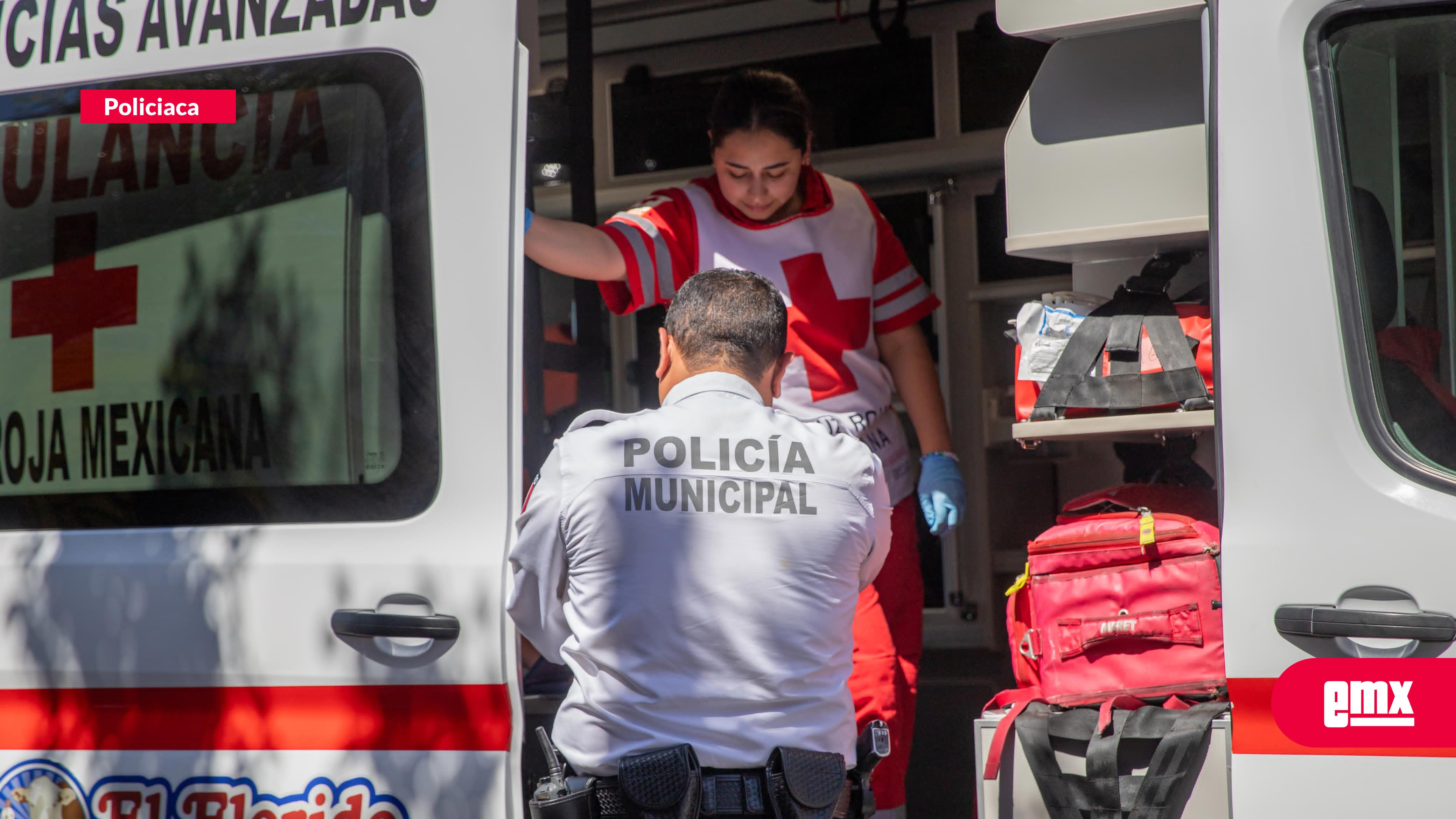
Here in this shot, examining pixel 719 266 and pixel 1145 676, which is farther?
pixel 719 266

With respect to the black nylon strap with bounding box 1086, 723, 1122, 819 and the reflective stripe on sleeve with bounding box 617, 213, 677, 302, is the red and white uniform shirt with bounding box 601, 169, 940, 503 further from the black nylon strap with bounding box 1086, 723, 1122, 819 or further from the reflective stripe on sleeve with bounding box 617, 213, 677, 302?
the black nylon strap with bounding box 1086, 723, 1122, 819

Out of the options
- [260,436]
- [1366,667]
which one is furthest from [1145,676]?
[260,436]

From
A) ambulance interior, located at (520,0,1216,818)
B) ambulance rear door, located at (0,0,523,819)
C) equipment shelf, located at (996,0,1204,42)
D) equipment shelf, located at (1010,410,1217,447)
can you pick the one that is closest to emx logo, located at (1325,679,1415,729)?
equipment shelf, located at (1010,410,1217,447)

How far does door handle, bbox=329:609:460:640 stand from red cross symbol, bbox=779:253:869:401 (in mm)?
1095

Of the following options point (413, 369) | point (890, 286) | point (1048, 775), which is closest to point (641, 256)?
point (890, 286)

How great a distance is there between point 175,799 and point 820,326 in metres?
1.58

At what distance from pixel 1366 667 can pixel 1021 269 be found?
8.40 feet

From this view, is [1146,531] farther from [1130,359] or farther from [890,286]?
[890,286]

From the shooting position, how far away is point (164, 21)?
224 centimetres

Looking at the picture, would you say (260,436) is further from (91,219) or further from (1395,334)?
(1395,334)

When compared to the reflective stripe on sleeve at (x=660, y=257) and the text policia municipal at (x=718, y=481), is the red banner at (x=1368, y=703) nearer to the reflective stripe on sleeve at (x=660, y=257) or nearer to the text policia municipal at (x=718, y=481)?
the text policia municipal at (x=718, y=481)

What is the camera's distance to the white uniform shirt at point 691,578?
189 centimetres

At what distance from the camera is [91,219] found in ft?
7.63

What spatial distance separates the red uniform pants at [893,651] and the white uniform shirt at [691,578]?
2.33 ft
